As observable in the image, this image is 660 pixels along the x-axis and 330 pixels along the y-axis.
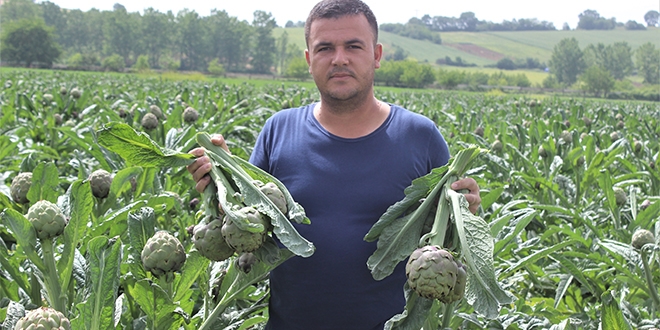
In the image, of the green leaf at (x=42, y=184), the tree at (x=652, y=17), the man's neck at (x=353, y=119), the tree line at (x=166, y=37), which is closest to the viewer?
the green leaf at (x=42, y=184)

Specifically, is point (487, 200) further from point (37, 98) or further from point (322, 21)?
point (37, 98)

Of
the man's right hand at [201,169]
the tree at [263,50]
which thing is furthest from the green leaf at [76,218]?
the tree at [263,50]

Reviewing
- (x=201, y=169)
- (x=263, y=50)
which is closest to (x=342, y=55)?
(x=201, y=169)

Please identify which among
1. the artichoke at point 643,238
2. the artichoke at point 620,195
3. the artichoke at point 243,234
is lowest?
the artichoke at point 620,195

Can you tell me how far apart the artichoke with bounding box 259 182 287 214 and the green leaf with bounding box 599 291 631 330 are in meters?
0.82

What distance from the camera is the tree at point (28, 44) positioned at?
58.5 meters

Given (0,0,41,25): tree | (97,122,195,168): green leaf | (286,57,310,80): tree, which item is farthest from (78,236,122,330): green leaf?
(0,0,41,25): tree

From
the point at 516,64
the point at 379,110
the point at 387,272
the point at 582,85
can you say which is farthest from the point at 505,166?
the point at 516,64

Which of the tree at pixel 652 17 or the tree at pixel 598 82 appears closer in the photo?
the tree at pixel 598 82

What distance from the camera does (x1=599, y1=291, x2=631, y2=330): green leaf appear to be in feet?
4.62

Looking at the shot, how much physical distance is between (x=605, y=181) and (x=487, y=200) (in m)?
0.95

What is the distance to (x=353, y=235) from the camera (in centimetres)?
198

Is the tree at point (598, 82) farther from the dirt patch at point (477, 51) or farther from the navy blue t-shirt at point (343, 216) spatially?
the navy blue t-shirt at point (343, 216)

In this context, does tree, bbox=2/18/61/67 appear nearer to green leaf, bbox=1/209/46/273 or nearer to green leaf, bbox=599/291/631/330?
green leaf, bbox=1/209/46/273
